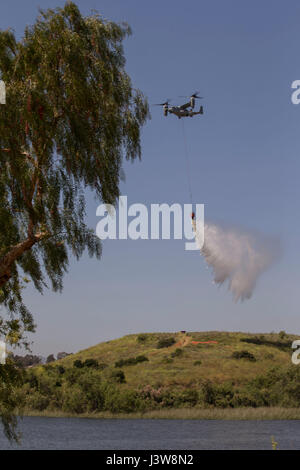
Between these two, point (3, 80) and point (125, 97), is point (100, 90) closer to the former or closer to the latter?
point (125, 97)

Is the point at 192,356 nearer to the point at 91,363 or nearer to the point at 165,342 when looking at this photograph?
the point at 165,342

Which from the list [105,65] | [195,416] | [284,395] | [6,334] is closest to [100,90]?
[105,65]

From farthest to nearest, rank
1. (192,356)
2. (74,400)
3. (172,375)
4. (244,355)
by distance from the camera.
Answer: (192,356) → (244,355) → (172,375) → (74,400)

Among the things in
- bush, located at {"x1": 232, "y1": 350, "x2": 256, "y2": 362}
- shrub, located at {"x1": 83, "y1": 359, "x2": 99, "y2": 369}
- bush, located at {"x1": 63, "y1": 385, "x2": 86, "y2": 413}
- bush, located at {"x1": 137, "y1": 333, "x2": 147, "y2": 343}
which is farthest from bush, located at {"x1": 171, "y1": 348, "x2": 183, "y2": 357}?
bush, located at {"x1": 63, "y1": 385, "x2": 86, "y2": 413}

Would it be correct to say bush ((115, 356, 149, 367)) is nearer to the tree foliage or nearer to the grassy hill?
the grassy hill

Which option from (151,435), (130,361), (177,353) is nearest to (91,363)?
(130,361)

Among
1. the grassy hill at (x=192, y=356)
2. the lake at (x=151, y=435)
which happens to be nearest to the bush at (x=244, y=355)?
the grassy hill at (x=192, y=356)
